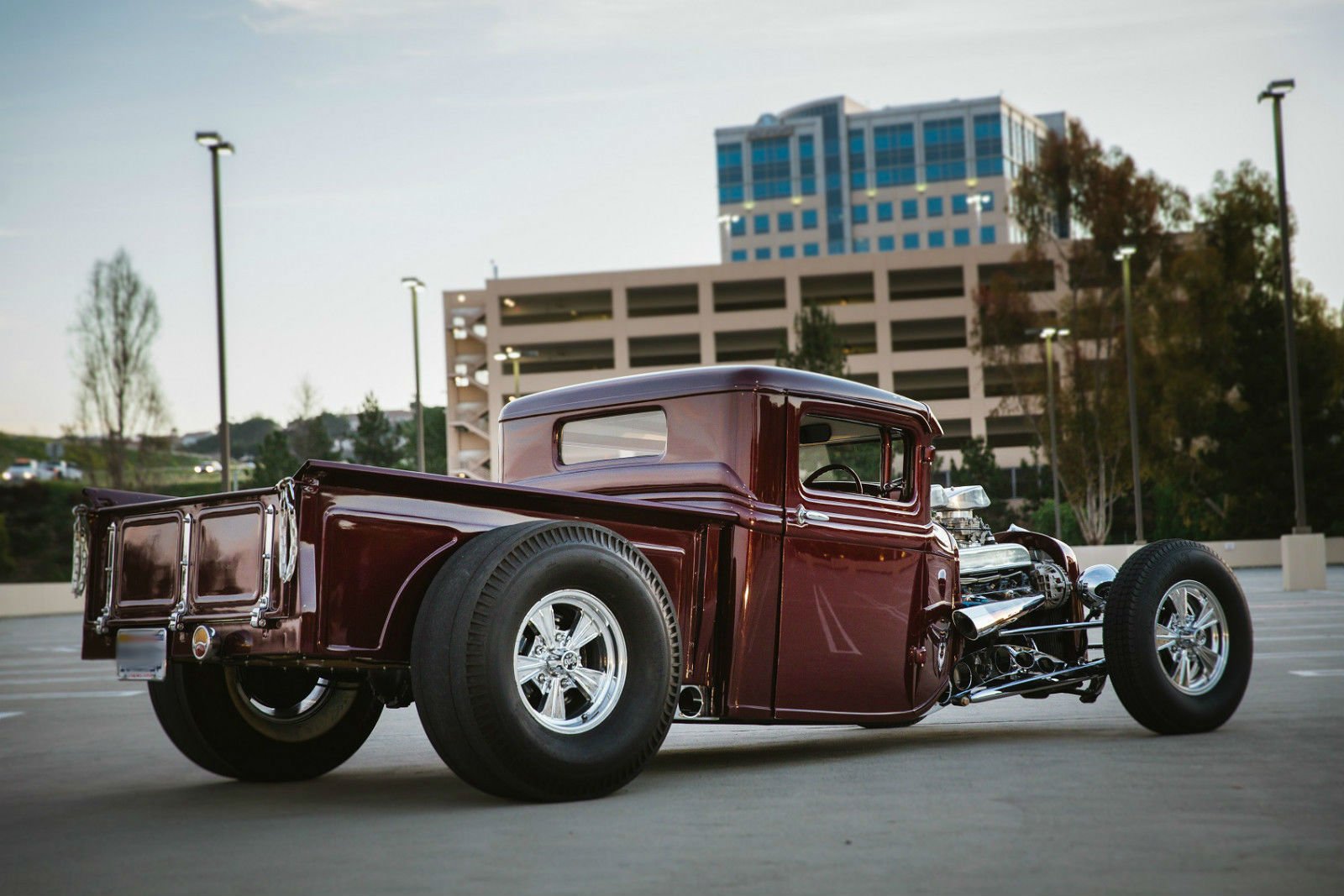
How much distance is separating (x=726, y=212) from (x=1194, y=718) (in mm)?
139522

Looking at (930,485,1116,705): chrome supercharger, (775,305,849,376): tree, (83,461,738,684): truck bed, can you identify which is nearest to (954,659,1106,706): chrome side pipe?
(930,485,1116,705): chrome supercharger

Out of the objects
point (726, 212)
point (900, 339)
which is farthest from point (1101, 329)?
point (726, 212)

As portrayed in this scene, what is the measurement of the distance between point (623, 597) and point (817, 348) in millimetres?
38420

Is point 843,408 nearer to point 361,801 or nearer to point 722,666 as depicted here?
point 722,666

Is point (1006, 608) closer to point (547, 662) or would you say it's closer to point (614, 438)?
point (614, 438)

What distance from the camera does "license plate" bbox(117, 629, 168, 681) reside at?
558cm

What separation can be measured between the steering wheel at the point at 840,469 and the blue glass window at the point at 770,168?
137794 millimetres

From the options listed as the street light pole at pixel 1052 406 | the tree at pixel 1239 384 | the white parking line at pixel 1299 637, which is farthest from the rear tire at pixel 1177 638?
the tree at pixel 1239 384

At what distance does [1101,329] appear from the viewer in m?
53.0

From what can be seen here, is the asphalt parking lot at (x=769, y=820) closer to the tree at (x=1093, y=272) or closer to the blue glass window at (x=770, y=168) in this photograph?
the tree at (x=1093, y=272)

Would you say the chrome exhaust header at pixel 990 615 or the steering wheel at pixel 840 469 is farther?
the chrome exhaust header at pixel 990 615

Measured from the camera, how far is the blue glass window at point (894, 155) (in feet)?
459

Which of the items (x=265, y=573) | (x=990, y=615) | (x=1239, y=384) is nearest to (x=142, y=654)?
(x=265, y=573)

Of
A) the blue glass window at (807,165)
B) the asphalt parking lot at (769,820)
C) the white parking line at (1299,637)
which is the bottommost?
the white parking line at (1299,637)
